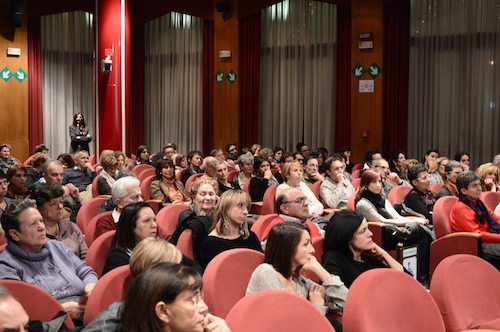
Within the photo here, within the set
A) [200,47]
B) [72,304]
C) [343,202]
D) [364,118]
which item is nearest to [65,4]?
[200,47]

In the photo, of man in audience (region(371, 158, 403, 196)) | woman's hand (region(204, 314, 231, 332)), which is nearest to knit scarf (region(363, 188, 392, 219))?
man in audience (region(371, 158, 403, 196))

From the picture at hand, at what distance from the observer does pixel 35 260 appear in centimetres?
311

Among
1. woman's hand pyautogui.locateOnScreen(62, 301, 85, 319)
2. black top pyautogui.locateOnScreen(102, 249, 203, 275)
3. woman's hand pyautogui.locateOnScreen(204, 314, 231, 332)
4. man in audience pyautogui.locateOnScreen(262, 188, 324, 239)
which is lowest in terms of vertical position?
woman's hand pyautogui.locateOnScreen(62, 301, 85, 319)

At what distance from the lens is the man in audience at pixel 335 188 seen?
21.4 feet

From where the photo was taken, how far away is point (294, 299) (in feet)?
7.30

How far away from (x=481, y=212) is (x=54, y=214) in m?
3.75

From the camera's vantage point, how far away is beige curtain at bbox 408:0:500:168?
35.8ft

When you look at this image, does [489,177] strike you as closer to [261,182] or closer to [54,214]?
[261,182]

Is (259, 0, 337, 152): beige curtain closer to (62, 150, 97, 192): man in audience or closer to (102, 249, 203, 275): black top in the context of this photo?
(62, 150, 97, 192): man in audience

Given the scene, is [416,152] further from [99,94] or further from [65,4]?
[65,4]

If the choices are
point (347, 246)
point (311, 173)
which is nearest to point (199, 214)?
point (347, 246)

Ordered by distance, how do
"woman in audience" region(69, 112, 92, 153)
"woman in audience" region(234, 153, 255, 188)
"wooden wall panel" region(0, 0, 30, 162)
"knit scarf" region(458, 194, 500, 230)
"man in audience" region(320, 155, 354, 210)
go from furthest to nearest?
"wooden wall panel" region(0, 0, 30, 162), "woman in audience" region(69, 112, 92, 153), "woman in audience" region(234, 153, 255, 188), "man in audience" region(320, 155, 354, 210), "knit scarf" region(458, 194, 500, 230)

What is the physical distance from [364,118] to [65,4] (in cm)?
777

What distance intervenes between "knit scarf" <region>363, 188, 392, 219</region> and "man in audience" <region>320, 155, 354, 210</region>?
1023 millimetres
